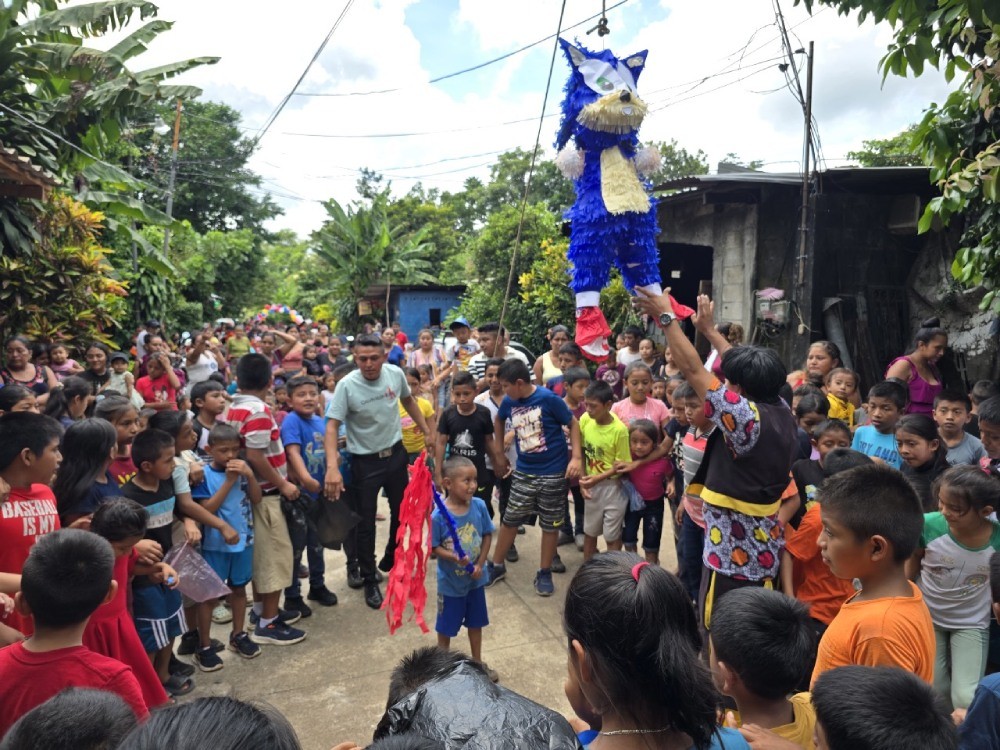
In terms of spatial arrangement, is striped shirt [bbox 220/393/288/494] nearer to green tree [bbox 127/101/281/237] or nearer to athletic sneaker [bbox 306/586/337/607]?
athletic sneaker [bbox 306/586/337/607]

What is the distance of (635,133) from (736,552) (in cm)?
200

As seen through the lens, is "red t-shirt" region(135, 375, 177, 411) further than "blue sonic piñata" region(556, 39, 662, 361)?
Yes

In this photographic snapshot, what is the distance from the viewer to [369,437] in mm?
4559

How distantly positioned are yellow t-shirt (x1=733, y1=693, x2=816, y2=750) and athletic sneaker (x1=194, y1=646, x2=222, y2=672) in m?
Result: 2.96

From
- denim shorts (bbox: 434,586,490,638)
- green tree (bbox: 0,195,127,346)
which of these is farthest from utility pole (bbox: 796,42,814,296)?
green tree (bbox: 0,195,127,346)

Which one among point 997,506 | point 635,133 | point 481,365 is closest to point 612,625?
point 997,506

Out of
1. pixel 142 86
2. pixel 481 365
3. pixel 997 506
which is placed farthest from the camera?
pixel 142 86

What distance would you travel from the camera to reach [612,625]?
1309mm

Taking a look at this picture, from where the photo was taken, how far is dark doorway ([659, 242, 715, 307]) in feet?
33.4

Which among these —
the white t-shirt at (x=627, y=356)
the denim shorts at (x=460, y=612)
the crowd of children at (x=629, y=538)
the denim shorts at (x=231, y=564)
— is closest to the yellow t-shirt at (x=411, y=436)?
the crowd of children at (x=629, y=538)

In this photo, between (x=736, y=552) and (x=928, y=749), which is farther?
(x=736, y=552)

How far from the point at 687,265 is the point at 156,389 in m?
7.47

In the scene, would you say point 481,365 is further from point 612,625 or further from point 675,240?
A: point 612,625

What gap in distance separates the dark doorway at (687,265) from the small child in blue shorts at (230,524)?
7.73 metres
